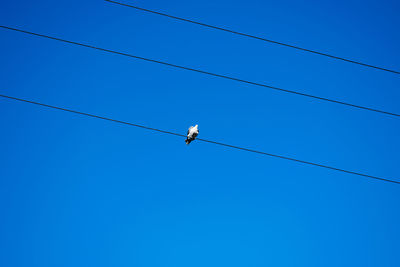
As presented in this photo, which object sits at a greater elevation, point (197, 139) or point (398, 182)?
point (197, 139)

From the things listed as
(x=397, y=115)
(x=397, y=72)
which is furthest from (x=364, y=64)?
(x=397, y=115)

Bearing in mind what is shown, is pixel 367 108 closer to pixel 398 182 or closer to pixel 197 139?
pixel 398 182

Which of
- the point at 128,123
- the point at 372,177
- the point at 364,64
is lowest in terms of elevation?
the point at 372,177

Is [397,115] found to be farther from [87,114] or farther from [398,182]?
[87,114]

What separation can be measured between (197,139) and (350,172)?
130 inches

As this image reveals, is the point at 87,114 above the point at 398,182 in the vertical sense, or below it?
above

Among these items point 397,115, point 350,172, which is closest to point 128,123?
point 350,172

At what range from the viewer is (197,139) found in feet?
29.6

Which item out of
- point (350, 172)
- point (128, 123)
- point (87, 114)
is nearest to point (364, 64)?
point (350, 172)

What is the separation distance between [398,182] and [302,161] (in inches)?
86.3

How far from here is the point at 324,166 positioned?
856cm

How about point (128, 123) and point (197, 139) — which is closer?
point (128, 123)

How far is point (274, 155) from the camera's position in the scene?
8547mm

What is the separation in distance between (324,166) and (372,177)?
104 centimetres
